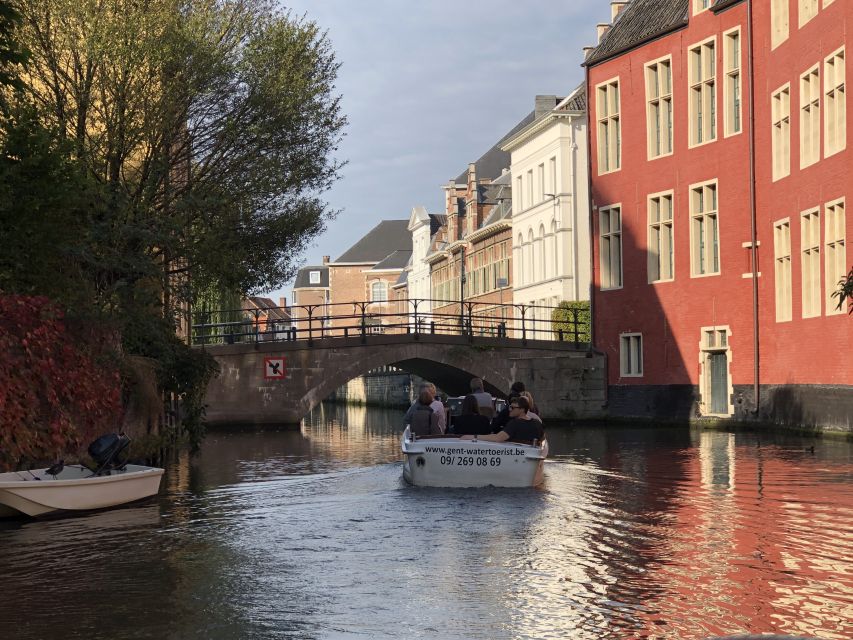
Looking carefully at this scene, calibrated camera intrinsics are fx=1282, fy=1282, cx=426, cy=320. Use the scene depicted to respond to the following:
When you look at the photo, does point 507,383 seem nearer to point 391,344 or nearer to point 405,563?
point 391,344

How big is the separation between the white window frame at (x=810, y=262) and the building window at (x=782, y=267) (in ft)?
4.72

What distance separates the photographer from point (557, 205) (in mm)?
50688

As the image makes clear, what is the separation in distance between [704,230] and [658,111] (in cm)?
419

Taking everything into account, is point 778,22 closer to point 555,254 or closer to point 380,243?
point 555,254

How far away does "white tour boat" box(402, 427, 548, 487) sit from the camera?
17000 millimetres

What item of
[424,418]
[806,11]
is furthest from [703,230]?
[424,418]

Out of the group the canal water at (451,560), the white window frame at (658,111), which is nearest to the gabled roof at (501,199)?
the white window frame at (658,111)

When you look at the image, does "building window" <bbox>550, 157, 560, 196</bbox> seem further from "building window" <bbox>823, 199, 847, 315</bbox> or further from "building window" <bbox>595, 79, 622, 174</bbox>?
"building window" <bbox>823, 199, 847, 315</bbox>

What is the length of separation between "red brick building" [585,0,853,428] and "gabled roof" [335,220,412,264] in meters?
75.8

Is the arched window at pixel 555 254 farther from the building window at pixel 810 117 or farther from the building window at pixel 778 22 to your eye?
the building window at pixel 810 117

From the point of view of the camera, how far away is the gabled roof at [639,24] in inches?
1415

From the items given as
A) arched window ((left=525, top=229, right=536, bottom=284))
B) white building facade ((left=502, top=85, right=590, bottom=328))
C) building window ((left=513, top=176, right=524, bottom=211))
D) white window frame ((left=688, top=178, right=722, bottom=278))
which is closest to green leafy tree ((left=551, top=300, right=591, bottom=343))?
white building facade ((left=502, top=85, right=590, bottom=328))

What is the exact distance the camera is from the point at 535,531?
13.1 meters

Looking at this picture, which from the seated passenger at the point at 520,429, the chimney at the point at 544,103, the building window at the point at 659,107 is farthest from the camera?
the chimney at the point at 544,103
